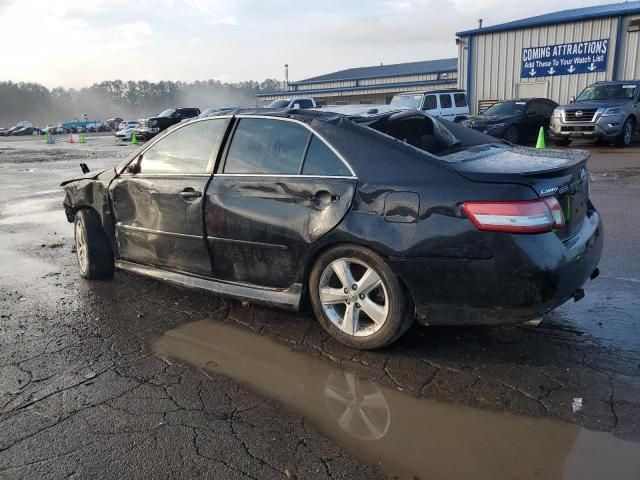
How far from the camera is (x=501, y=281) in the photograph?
3.08m

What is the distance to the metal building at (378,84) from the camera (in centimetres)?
3900

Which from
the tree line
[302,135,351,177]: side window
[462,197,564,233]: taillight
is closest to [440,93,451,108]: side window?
[302,135,351,177]: side window

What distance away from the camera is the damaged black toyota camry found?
10.2 ft

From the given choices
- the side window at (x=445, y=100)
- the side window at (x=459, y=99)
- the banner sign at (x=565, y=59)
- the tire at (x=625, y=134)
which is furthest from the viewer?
the banner sign at (x=565, y=59)

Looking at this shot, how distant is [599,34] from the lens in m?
22.4

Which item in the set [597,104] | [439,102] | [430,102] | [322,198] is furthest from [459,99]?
[322,198]

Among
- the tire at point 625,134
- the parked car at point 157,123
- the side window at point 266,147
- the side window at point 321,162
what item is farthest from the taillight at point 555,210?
the parked car at point 157,123

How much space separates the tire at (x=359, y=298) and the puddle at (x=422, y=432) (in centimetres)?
29

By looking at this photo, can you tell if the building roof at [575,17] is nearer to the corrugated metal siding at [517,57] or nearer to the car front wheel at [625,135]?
the corrugated metal siding at [517,57]

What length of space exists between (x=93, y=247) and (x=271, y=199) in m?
2.28

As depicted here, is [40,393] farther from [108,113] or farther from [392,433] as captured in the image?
[108,113]

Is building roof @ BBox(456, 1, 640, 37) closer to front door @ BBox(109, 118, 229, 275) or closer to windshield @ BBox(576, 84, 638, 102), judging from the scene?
windshield @ BBox(576, 84, 638, 102)

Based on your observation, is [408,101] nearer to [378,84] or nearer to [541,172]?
[541,172]

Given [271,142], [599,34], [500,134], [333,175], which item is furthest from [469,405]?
[599,34]
